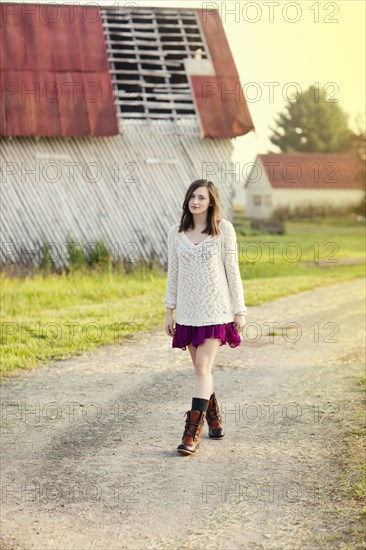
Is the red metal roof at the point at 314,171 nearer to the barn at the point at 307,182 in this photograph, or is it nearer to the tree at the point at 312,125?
the barn at the point at 307,182

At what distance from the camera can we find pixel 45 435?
7.53 meters

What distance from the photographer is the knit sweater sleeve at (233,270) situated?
7.13 metres

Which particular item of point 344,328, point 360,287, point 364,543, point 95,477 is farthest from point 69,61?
point 364,543

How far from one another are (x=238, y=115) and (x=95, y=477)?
53.7 feet

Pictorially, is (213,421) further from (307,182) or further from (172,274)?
(307,182)

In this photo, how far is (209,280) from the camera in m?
7.10

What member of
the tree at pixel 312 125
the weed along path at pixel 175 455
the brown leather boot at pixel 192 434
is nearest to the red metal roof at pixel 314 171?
the tree at pixel 312 125

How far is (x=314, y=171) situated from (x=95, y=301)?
4821cm

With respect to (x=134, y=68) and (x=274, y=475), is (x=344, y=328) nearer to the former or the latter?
(x=274, y=475)

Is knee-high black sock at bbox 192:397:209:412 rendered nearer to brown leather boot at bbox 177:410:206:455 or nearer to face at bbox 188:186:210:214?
brown leather boot at bbox 177:410:206:455

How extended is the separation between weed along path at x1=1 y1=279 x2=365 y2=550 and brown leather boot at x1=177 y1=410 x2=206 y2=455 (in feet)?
0.24

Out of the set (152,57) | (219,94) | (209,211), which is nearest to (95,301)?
(219,94)

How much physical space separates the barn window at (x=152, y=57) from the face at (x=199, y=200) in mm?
14784

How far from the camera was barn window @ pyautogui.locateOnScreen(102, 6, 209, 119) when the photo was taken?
21.9 m
